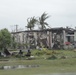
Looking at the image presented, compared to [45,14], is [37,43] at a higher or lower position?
lower

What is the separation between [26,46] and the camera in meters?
82.9

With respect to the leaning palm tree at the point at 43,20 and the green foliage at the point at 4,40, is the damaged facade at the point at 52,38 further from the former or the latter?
the green foliage at the point at 4,40

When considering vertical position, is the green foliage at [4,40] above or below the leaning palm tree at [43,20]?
below

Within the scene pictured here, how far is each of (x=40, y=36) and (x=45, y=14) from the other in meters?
6.94

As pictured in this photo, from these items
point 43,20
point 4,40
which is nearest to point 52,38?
point 43,20

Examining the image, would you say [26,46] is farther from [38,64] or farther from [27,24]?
[38,64]

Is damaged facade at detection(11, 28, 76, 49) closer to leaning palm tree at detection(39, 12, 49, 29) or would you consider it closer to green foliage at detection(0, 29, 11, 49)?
leaning palm tree at detection(39, 12, 49, 29)

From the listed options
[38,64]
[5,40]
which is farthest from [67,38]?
[38,64]

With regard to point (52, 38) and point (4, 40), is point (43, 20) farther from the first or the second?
point (4, 40)

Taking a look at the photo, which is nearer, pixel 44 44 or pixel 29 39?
pixel 44 44

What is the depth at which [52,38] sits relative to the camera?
268 ft

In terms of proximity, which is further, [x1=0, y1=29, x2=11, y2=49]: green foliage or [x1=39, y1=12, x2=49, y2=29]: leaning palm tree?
[x1=39, y1=12, x2=49, y2=29]: leaning palm tree

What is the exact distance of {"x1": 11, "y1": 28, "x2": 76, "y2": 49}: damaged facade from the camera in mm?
79312

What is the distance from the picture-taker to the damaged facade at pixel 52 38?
3123 inches
